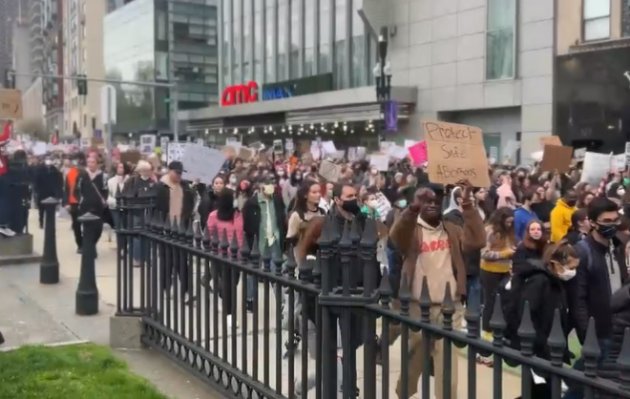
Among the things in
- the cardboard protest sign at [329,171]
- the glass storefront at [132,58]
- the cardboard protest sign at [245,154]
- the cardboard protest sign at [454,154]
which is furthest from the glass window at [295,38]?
the cardboard protest sign at [454,154]

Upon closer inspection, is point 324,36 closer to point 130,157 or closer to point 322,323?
point 130,157

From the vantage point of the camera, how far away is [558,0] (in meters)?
31.7

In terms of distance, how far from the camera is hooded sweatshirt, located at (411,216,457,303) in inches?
237

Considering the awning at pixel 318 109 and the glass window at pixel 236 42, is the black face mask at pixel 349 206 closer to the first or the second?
the awning at pixel 318 109

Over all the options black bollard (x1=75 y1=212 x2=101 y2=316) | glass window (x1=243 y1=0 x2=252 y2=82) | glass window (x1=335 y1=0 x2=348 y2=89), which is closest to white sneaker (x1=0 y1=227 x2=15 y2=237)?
black bollard (x1=75 y1=212 x2=101 y2=316)

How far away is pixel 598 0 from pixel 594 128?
455cm

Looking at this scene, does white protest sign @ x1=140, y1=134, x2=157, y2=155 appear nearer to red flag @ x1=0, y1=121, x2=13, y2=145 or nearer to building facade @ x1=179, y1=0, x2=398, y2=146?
building facade @ x1=179, y1=0, x2=398, y2=146

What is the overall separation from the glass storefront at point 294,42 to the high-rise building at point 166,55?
90.9 ft

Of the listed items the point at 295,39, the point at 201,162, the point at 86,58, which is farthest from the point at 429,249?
the point at 86,58

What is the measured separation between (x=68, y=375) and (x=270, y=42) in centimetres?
5146

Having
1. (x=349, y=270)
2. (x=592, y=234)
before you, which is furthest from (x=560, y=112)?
(x=349, y=270)

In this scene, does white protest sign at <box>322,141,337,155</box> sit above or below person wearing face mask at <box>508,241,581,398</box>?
above

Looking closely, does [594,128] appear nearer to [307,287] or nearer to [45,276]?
[45,276]

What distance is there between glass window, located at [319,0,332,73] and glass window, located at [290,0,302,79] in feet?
8.43
